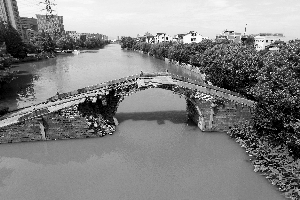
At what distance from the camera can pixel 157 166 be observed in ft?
52.0

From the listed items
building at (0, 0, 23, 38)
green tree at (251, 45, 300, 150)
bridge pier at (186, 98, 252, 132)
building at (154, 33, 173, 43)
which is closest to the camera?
green tree at (251, 45, 300, 150)

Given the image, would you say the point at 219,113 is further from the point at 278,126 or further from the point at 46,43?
the point at 46,43

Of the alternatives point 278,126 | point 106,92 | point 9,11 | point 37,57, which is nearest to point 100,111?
point 106,92

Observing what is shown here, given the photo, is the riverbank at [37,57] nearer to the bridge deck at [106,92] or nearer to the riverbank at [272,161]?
the bridge deck at [106,92]

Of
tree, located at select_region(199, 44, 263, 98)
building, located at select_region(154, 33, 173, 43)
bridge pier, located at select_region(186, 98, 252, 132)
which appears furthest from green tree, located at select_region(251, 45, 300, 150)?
building, located at select_region(154, 33, 173, 43)

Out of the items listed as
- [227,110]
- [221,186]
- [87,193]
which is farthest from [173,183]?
[227,110]

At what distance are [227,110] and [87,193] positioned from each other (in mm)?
13492

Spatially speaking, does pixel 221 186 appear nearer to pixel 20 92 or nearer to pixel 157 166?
pixel 157 166

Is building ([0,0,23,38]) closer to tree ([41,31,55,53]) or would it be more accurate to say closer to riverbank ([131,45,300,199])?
tree ([41,31,55,53])

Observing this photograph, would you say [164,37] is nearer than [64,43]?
No

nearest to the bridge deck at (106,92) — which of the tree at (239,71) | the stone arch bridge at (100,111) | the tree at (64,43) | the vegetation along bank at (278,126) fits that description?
the stone arch bridge at (100,111)

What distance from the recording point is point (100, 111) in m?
19.5

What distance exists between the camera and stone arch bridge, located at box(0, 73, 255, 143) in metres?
17.7

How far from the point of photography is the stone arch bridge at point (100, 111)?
17688mm
